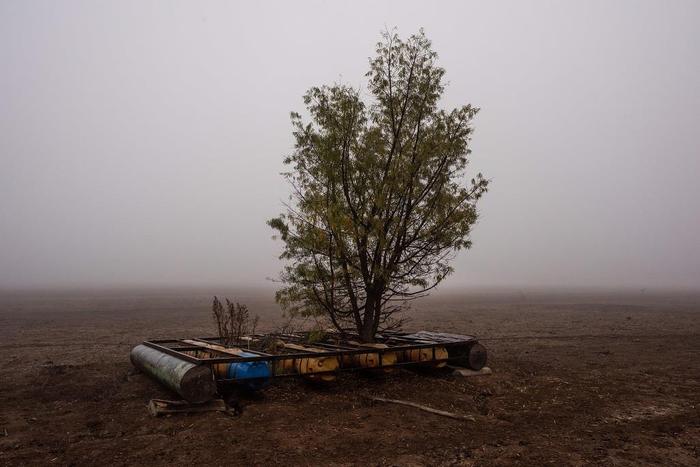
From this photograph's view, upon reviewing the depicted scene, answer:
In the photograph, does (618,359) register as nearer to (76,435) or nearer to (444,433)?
(444,433)

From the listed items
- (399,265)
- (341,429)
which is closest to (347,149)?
(399,265)

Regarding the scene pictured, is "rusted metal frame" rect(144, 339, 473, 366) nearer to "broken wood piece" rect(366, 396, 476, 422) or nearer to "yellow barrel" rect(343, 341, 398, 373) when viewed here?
"yellow barrel" rect(343, 341, 398, 373)

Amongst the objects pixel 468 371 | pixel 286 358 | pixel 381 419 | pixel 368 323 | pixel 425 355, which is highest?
pixel 368 323

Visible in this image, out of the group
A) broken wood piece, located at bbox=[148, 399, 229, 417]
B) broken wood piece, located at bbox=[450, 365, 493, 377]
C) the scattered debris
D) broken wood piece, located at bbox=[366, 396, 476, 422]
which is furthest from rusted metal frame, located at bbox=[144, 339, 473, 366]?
broken wood piece, located at bbox=[366, 396, 476, 422]

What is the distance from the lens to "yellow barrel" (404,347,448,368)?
11578 mm

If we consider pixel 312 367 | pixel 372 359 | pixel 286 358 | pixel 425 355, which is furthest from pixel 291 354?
pixel 425 355

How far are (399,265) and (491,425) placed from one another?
518 centimetres

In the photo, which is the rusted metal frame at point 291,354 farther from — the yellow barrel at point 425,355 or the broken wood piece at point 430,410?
the broken wood piece at point 430,410

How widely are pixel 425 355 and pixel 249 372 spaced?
15.2 ft

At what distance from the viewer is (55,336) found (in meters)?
21.1

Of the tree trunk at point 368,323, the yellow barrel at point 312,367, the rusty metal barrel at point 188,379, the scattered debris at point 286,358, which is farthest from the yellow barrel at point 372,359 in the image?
the rusty metal barrel at point 188,379

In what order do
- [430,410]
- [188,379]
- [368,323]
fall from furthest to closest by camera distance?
[368,323], [430,410], [188,379]

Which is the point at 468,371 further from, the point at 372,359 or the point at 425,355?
the point at 372,359

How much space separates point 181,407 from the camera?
9000 millimetres
